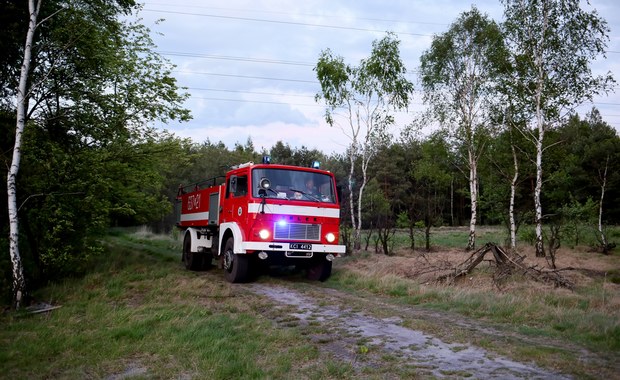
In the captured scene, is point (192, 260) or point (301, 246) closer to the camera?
point (301, 246)

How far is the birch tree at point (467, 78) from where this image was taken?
68.4 feet

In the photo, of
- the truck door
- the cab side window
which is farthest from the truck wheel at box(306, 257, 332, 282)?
the cab side window

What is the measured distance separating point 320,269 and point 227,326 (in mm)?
5764

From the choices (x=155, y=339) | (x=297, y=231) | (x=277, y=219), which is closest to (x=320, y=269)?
(x=297, y=231)

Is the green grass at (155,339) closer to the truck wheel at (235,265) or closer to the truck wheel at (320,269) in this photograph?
the truck wheel at (235,265)

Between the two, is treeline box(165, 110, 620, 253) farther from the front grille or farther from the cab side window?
the front grille

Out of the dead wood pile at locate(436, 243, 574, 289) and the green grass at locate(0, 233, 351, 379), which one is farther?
the dead wood pile at locate(436, 243, 574, 289)

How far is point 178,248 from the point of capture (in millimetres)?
23641

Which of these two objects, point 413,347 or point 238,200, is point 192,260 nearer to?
point 238,200

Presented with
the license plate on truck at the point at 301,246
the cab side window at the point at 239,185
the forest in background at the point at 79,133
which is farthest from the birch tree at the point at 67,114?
the license plate on truck at the point at 301,246

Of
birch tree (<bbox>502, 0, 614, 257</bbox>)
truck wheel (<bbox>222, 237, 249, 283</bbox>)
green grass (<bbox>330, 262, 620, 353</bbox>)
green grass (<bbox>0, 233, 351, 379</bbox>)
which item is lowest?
green grass (<bbox>0, 233, 351, 379</bbox>)

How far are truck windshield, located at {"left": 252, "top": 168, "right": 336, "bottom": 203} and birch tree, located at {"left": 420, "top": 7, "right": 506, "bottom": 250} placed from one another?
10.4 m

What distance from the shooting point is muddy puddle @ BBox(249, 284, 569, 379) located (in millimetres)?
4930

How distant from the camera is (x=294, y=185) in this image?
1176 centimetres
